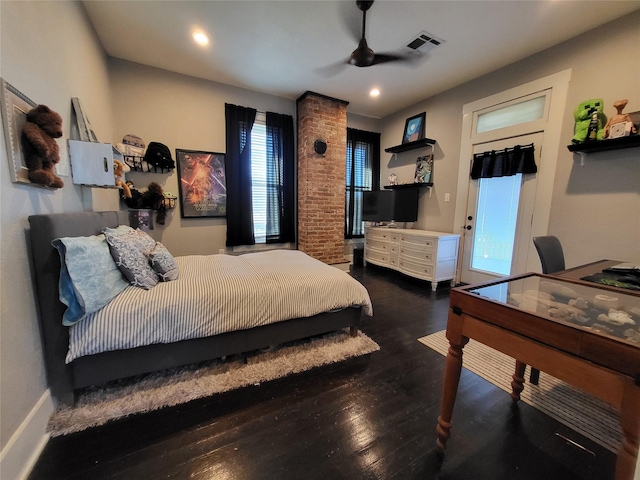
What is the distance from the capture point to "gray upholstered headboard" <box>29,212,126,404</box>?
1.25 meters

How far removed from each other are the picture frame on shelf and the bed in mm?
223

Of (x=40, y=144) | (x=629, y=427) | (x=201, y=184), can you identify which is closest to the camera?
(x=629, y=427)

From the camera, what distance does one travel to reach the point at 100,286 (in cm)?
138

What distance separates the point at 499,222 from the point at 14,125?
4486 mm

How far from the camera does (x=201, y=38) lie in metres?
2.69

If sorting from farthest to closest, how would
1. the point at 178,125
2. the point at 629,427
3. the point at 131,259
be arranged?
1. the point at 178,125
2. the point at 131,259
3. the point at 629,427

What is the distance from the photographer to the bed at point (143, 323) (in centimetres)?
129

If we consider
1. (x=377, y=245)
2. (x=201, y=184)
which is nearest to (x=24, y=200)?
(x=201, y=184)

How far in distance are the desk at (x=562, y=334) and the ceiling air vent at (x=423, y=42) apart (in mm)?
2632

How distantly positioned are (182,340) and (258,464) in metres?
0.86

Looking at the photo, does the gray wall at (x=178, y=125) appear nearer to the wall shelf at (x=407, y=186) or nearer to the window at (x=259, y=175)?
the wall shelf at (x=407, y=186)

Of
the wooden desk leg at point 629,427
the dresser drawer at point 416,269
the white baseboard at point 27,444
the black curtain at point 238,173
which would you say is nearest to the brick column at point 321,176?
the black curtain at point 238,173

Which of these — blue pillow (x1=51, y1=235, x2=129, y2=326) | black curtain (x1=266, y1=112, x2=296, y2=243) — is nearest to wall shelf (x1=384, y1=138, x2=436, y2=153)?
black curtain (x1=266, y1=112, x2=296, y2=243)

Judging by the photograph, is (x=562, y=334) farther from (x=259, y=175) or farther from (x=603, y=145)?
(x=259, y=175)
